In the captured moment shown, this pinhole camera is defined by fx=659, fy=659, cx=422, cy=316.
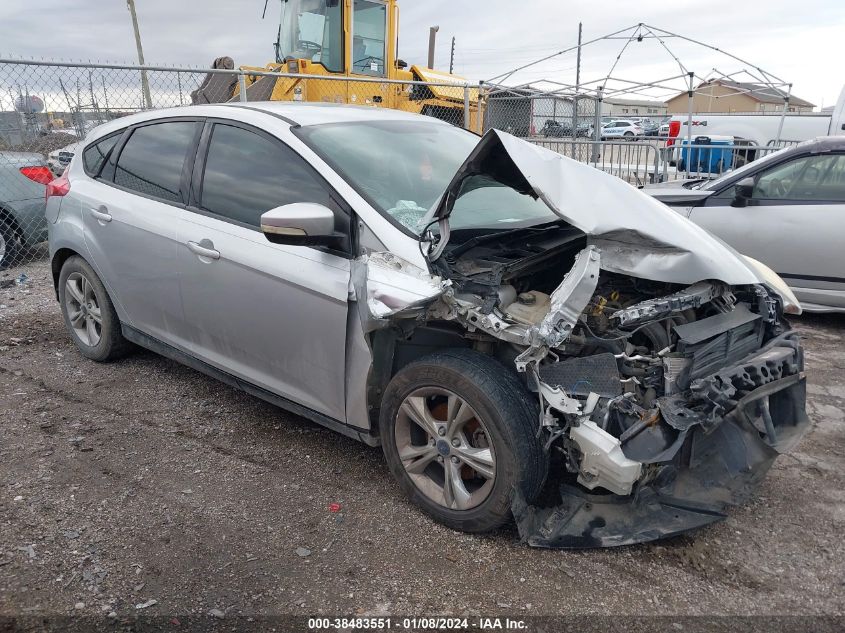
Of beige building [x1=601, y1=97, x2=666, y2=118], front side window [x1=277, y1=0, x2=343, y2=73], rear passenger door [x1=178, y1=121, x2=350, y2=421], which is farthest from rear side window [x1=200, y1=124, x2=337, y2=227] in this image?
beige building [x1=601, y1=97, x2=666, y2=118]

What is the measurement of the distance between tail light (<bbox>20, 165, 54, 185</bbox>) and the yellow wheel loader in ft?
8.69

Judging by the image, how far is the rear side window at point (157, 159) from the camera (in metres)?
3.85

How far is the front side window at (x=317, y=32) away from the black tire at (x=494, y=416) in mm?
8689

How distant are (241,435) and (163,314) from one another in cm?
87

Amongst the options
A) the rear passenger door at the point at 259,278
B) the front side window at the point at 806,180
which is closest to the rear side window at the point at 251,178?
the rear passenger door at the point at 259,278

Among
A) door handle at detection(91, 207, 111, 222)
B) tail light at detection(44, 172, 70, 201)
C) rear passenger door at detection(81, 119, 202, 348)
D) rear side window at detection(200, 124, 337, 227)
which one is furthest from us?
tail light at detection(44, 172, 70, 201)

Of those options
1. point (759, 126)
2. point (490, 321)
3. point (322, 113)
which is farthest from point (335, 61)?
point (759, 126)

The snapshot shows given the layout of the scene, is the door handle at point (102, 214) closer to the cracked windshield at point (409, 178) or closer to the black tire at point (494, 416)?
the cracked windshield at point (409, 178)

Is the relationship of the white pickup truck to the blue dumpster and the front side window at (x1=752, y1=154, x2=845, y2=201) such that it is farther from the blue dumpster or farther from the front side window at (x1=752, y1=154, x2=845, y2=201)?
the front side window at (x1=752, y1=154, x2=845, y2=201)

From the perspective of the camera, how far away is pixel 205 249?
350 cm

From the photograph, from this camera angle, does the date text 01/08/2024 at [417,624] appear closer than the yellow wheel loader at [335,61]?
Yes

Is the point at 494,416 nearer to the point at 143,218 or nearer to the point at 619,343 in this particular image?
the point at 619,343

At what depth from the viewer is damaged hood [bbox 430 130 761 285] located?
2.65 metres

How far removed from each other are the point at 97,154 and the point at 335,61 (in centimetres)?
655
